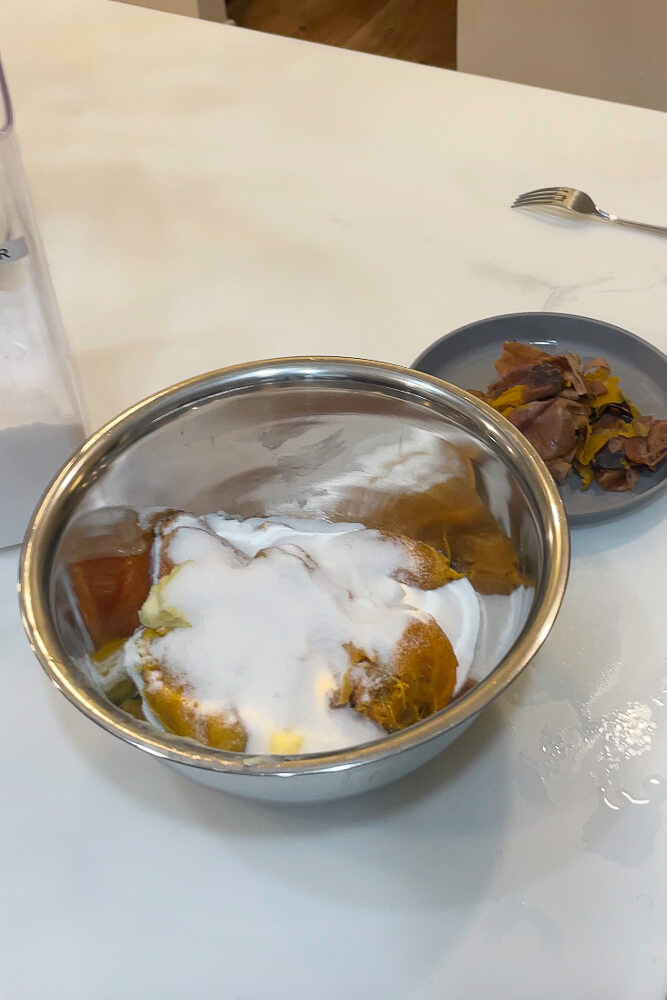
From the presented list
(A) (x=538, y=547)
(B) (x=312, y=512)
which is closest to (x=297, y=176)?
(B) (x=312, y=512)

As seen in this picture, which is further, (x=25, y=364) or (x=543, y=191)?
(x=543, y=191)

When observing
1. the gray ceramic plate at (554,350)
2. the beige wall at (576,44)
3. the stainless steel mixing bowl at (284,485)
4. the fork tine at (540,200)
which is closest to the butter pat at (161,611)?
the stainless steel mixing bowl at (284,485)

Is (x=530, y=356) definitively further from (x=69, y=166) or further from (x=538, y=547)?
(x=69, y=166)

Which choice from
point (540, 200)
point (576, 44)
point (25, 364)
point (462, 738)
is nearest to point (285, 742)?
point (462, 738)

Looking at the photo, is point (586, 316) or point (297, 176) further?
point (297, 176)

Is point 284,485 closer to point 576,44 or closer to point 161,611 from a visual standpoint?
point 161,611

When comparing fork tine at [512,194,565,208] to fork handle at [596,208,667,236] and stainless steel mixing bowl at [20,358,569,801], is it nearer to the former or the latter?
fork handle at [596,208,667,236]
